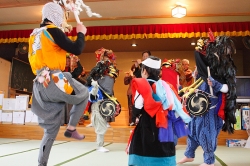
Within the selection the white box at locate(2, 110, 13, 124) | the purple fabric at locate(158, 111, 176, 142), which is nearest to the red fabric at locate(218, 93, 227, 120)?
the purple fabric at locate(158, 111, 176, 142)

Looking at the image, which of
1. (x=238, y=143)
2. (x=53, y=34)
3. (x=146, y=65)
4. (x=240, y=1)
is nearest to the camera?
(x=53, y=34)

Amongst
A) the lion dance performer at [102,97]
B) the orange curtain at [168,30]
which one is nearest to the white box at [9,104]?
the orange curtain at [168,30]

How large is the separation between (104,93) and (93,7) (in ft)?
9.59

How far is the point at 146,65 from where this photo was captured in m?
1.98

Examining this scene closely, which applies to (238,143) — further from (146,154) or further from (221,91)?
(146,154)

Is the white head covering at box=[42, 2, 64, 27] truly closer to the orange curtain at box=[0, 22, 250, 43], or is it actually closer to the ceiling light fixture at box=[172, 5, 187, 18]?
the ceiling light fixture at box=[172, 5, 187, 18]

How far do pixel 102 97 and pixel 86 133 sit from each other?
1.38 metres

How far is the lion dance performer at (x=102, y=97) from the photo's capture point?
3.26 meters

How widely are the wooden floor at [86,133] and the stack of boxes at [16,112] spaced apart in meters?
0.15

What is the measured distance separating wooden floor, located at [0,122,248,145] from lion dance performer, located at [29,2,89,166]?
2.79 metres

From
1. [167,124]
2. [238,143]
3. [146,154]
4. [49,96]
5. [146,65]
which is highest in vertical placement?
[146,65]

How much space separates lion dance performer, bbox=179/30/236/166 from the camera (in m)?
2.14

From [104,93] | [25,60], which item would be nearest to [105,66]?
[104,93]

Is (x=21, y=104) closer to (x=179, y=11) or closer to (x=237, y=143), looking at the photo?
(x=179, y=11)
